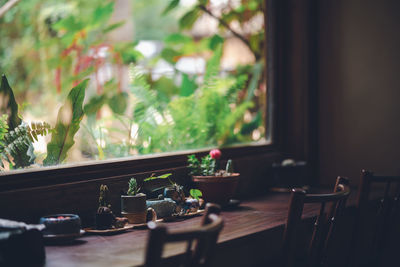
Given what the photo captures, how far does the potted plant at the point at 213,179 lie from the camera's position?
240 cm

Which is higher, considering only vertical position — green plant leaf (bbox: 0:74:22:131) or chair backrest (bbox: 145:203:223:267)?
green plant leaf (bbox: 0:74:22:131)

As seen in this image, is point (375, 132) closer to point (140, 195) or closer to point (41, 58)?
point (140, 195)

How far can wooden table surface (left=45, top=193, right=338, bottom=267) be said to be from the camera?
149cm

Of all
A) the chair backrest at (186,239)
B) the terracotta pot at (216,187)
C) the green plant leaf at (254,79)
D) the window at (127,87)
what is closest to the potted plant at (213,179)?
the terracotta pot at (216,187)

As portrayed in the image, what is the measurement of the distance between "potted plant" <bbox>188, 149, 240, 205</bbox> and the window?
13.8 inches

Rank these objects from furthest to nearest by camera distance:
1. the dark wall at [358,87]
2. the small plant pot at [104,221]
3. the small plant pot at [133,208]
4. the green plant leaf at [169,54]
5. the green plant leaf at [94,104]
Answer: the green plant leaf at [169,54]
the dark wall at [358,87]
the green plant leaf at [94,104]
the small plant pot at [133,208]
the small plant pot at [104,221]

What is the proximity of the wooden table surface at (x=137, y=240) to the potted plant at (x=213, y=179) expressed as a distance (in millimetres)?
87

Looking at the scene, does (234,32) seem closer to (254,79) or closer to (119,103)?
(254,79)

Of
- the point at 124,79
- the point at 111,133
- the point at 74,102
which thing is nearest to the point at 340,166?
the point at 111,133

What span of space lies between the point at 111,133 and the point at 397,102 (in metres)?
1.69

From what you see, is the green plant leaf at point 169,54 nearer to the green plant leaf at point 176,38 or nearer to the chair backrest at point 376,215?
the green plant leaf at point 176,38

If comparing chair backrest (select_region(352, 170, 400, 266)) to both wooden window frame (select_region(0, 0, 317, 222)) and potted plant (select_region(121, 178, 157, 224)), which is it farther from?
potted plant (select_region(121, 178, 157, 224))

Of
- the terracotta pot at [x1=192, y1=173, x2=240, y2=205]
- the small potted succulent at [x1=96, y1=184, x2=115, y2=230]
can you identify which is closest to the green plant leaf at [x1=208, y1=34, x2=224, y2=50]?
the terracotta pot at [x1=192, y1=173, x2=240, y2=205]

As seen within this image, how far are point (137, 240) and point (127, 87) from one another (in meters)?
1.67
